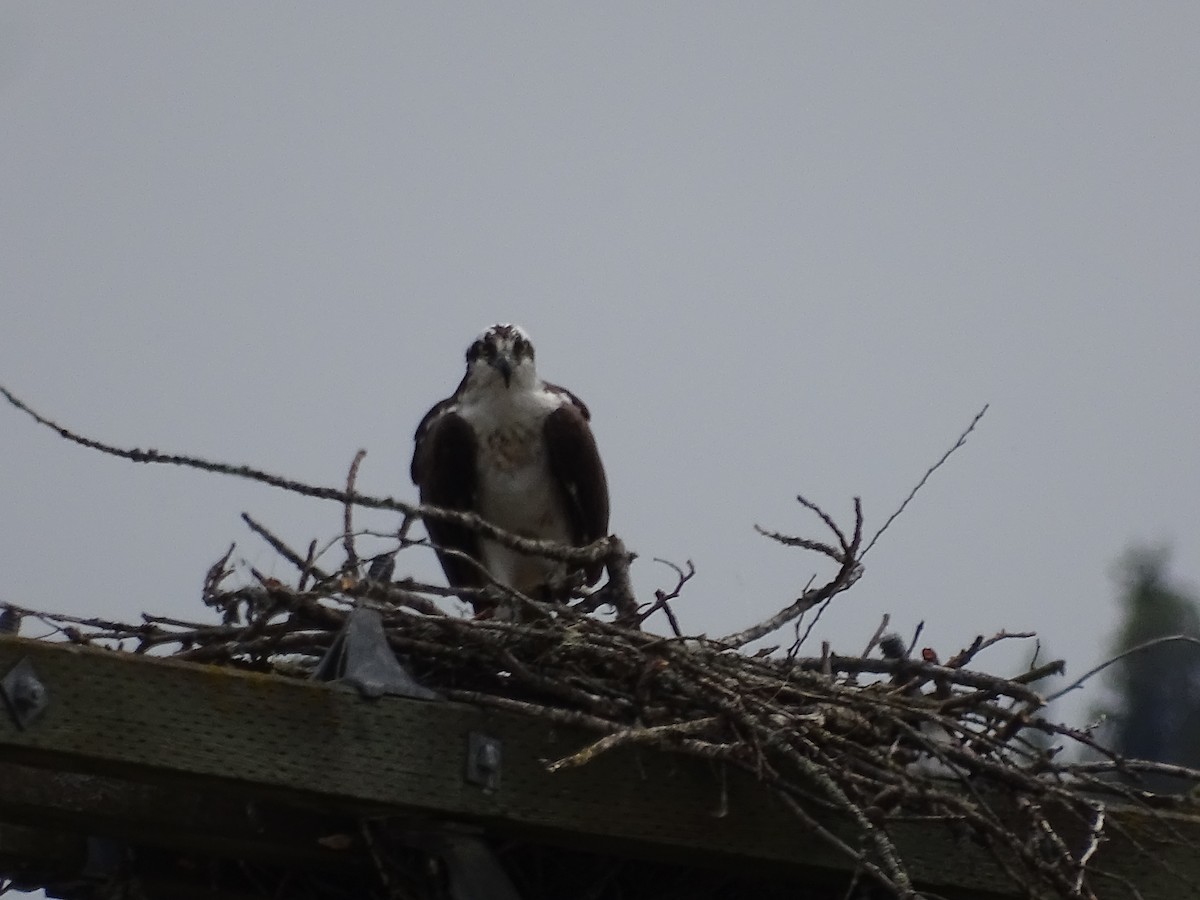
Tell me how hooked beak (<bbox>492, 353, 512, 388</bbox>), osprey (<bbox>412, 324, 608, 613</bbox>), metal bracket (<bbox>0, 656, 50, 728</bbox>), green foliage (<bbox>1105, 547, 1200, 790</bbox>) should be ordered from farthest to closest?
1. green foliage (<bbox>1105, 547, 1200, 790</bbox>)
2. hooked beak (<bbox>492, 353, 512, 388</bbox>)
3. osprey (<bbox>412, 324, 608, 613</bbox>)
4. metal bracket (<bbox>0, 656, 50, 728</bbox>)

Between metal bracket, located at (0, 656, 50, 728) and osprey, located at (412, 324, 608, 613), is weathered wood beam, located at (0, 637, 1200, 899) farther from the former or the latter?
osprey, located at (412, 324, 608, 613)

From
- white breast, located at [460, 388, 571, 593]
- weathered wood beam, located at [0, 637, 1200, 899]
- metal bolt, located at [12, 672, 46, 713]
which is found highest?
white breast, located at [460, 388, 571, 593]

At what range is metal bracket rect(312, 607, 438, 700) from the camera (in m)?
3.10

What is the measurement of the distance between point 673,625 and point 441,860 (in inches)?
38.1

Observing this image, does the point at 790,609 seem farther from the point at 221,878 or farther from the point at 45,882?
the point at 45,882

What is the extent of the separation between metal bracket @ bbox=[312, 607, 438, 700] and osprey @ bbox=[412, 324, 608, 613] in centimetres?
320

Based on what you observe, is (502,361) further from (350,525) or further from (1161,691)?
(1161,691)

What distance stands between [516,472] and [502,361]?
0.45m

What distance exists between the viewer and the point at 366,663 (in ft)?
10.3

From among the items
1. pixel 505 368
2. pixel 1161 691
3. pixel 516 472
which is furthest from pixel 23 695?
pixel 1161 691

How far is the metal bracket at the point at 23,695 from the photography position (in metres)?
2.76

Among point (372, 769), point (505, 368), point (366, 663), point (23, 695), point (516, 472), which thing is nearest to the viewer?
point (23, 695)

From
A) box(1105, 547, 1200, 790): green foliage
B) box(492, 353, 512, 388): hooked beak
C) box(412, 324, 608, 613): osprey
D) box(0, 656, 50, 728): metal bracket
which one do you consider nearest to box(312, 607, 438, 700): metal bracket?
box(0, 656, 50, 728): metal bracket

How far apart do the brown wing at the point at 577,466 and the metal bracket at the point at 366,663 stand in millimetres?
3281
